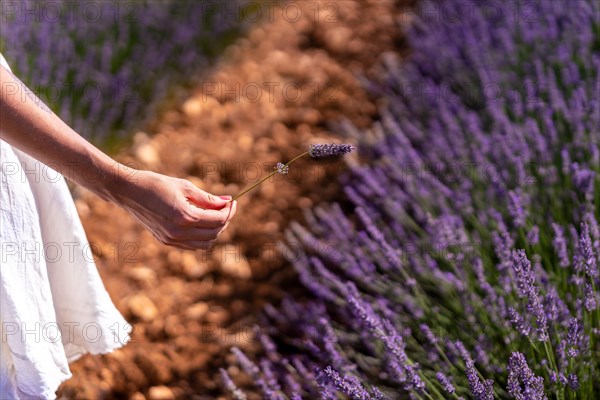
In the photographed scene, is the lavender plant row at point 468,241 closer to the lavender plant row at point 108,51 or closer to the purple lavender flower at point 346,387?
the purple lavender flower at point 346,387

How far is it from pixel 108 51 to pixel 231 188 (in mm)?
842

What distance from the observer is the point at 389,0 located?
388 centimetres

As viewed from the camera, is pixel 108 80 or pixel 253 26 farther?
pixel 253 26

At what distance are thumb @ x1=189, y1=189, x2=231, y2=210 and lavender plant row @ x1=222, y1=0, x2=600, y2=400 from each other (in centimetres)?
32

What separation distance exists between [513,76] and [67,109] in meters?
1.74

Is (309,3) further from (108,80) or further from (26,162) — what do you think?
(26,162)

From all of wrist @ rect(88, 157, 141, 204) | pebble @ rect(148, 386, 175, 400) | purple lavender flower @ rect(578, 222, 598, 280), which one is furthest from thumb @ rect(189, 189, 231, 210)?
pebble @ rect(148, 386, 175, 400)

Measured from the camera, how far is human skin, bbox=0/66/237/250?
120cm

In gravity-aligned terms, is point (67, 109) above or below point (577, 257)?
above

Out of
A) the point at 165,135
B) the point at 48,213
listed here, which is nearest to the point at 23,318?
the point at 48,213

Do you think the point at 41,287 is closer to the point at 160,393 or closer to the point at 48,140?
the point at 48,140

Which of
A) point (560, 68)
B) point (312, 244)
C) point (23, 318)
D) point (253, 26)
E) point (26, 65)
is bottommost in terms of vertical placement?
point (23, 318)

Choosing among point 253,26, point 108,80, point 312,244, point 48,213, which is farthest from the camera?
point 253,26

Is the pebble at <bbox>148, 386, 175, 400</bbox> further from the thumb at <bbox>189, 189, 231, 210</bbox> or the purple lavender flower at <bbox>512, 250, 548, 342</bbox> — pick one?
the purple lavender flower at <bbox>512, 250, 548, 342</bbox>
